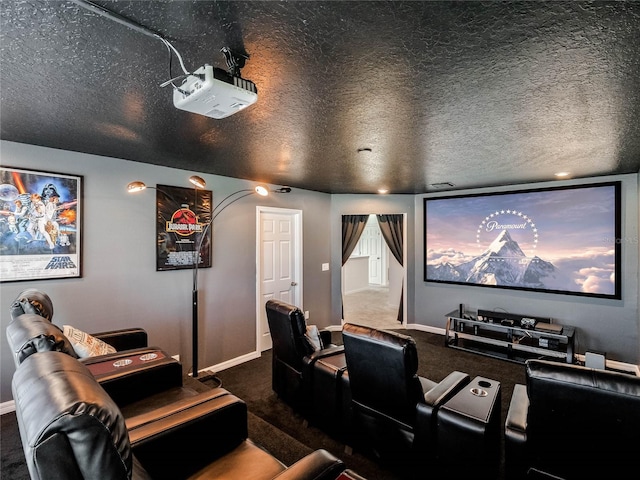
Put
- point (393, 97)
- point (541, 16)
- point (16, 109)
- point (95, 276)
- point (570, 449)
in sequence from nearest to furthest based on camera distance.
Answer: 1. point (541, 16)
2. point (570, 449)
3. point (393, 97)
4. point (16, 109)
5. point (95, 276)

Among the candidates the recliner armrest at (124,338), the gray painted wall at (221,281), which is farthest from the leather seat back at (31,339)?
the gray painted wall at (221,281)

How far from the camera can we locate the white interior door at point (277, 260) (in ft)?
15.4

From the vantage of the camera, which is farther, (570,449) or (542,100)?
(542,100)

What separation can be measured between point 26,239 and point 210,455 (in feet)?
8.22

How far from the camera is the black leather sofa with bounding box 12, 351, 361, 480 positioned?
74 cm

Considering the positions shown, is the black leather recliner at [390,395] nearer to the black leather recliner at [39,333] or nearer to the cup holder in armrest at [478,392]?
the cup holder in armrest at [478,392]

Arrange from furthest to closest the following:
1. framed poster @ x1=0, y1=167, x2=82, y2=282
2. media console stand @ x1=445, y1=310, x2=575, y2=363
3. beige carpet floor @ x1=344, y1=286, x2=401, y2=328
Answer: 1. beige carpet floor @ x1=344, y1=286, x2=401, y2=328
2. media console stand @ x1=445, y1=310, x2=575, y2=363
3. framed poster @ x1=0, y1=167, x2=82, y2=282

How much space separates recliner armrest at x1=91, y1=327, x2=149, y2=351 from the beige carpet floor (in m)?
3.95

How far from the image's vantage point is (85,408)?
78 cm

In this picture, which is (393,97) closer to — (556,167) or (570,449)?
(570,449)

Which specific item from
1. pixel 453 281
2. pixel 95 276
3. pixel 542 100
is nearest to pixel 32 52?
pixel 95 276

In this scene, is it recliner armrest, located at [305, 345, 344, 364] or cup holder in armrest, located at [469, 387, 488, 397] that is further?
recliner armrest, located at [305, 345, 344, 364]

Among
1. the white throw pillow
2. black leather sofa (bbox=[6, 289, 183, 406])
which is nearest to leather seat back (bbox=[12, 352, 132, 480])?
black leather sofa (bbox=[6, 289, 183, 406])

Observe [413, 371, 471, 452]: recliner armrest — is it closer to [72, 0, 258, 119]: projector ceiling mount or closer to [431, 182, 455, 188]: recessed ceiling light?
[72, 0, 258, 119]: projector ceiling mount
